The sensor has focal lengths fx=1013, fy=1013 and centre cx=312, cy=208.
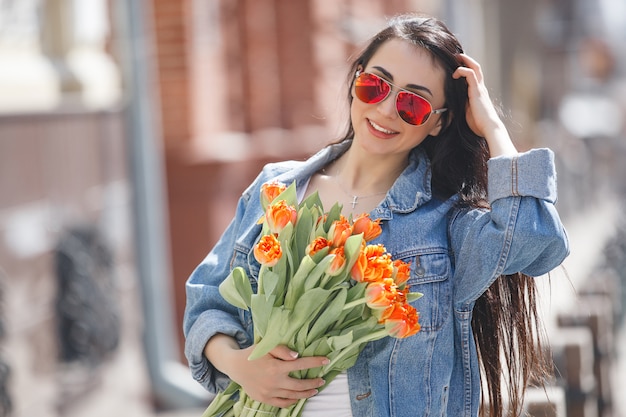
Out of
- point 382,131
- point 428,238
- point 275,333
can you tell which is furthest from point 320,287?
point 382,131

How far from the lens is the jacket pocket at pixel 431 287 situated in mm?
2209

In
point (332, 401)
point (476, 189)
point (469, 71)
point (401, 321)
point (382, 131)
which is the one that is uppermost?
point (469, 71)

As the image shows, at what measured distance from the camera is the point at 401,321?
6.58 ft

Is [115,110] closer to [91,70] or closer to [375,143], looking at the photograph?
[91,70]

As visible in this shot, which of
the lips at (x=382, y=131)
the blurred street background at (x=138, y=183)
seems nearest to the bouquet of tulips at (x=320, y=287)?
the lips at (x=382, y=131)

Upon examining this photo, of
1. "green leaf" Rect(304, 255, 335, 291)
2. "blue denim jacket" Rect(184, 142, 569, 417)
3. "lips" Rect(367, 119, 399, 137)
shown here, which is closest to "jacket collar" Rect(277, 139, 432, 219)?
"blue denim jacket" Rect(184, 142, 569, 417)

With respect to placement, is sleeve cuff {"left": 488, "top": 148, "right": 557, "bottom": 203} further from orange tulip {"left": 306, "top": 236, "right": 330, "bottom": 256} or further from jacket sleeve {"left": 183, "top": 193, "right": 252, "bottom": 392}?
jacket sleeve {"left": 183, "top": 193, "right": 252, "bottom": 392}

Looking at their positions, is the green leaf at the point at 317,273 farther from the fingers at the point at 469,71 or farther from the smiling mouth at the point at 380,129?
the fingers at the point at 469,71

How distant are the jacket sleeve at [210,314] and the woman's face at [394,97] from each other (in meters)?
0.37

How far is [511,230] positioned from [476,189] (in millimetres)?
255

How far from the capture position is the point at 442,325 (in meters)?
2.22

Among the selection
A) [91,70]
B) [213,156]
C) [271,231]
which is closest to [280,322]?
[271,231]

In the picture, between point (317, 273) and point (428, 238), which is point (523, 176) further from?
point (317, 273)

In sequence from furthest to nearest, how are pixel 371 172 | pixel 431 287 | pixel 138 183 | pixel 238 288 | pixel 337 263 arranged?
pixel 138 183, pixel 371 172, pixel 431 287, pixel 238 288, pixel 337 263
